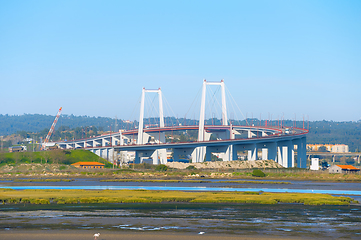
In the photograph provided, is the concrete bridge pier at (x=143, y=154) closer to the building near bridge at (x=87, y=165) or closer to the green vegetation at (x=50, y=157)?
the green vegetation at (x=50, y=157)

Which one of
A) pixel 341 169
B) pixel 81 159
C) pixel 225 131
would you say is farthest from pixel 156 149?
pixel 341 169

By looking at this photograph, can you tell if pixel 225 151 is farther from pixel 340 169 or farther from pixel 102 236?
pixel 102 236

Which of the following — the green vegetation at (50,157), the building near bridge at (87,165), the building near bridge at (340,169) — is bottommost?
the building near bridge at (340,169)

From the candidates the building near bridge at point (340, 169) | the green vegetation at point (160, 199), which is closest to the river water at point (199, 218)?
the green vegetation at point (160, 199)

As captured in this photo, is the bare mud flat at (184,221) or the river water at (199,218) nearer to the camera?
the bare mud flat at (184,221)

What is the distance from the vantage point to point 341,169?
4040 inches

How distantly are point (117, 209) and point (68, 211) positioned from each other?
4.50 meters

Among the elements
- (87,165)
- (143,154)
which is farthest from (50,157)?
(143,154)

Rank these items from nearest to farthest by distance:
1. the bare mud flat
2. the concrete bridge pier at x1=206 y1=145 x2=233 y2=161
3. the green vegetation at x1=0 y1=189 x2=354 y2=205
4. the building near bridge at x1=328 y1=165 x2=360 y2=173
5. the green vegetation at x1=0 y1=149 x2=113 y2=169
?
the bare mud flat, the green vegetation at x1=0 y1=189 x2=354 y2=205, the building near bridge at x1=328 y1=165 x2=360 y2=173, the green vegetation at x1=0 y1=149 x2=113 y2=169, the concrete bridge pier at x1=206 y1=145 x2=233 y2=161

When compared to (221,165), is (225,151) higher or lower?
higher

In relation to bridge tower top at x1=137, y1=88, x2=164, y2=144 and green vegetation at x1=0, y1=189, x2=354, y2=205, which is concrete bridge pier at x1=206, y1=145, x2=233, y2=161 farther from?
green vegetation at x1=0, y1=189, x2=354, y2=205

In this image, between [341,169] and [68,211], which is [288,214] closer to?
[68,211]

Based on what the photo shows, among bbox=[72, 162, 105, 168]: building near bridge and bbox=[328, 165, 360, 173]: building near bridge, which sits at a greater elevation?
bbox=[72, 162, 105, 168]: building near bridge

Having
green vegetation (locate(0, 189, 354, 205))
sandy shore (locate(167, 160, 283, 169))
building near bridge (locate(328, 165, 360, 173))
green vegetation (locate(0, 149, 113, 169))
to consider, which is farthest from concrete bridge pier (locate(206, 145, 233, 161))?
green vegetation (locate(0, 189, 354, 205))
